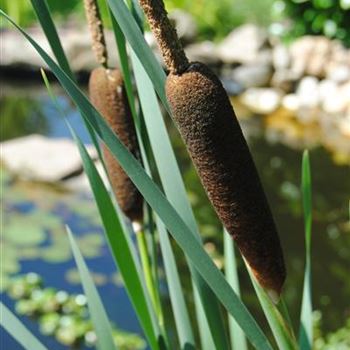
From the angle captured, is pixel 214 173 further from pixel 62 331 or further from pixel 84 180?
pixel 84 180

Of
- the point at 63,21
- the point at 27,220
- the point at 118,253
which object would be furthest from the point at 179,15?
the point at 118,253

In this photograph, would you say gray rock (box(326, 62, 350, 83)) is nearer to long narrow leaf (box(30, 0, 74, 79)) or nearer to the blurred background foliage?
the blurred background foliage

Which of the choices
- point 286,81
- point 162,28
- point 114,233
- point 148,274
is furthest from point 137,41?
point 286,81

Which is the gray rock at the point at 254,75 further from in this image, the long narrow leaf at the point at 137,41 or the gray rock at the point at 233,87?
the long narrow leaf at the point at 137,41

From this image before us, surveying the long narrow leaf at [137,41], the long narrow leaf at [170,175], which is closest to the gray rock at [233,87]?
the long narrow leaf at [170,175]

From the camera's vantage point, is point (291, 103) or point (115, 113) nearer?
point (115, 113)

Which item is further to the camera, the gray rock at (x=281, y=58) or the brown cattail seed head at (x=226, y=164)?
the gray rock at (x=281, y=58)

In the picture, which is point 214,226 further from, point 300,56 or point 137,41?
point 137,41
